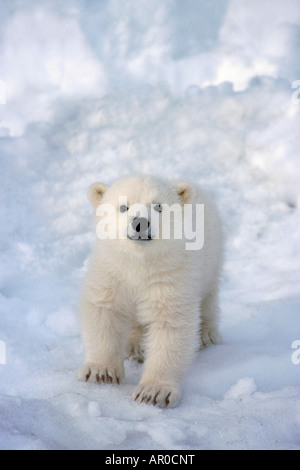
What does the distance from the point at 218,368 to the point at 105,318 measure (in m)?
0.89

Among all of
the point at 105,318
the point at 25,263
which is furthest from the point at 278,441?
the point at 25,263

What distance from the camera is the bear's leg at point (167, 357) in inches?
142

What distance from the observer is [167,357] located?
3.77 m

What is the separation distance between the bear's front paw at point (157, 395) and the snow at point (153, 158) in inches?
4.4

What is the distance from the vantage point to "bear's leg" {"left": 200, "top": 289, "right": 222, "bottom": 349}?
4.85 metres

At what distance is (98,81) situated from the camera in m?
8.92

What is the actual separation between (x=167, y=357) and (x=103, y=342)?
485mm

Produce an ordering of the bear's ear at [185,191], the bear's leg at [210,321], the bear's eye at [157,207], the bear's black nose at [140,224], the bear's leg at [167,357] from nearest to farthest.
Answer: the bear's black nose at [140,224]
the bear's leg at [167,357]
the bear's eye at [157,207]
the bear's ear at [185,191]
the bear's leg at [210,321]

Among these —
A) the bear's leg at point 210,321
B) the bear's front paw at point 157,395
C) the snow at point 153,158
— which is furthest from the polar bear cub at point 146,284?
the bear's leg at point 210,321

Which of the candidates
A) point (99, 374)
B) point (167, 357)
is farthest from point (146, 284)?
point (99, 374)

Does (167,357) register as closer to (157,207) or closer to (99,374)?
(99,374)

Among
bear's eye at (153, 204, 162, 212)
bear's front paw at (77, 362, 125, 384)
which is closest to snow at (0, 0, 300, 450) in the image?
bear's front paw at (77, 362, 125, 384)

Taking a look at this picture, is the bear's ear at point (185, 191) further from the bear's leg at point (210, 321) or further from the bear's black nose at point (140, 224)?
the bear's leg at point (210, 321)

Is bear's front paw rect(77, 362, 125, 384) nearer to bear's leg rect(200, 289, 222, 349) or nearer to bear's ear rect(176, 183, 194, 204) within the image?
bear's leg rect(200, 289, 222, 349)
